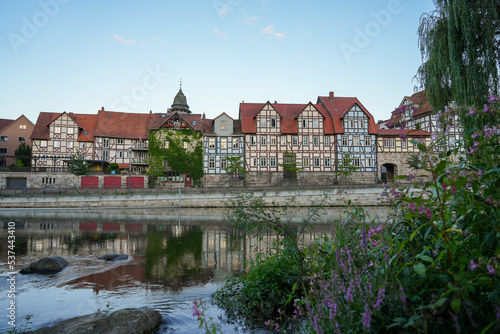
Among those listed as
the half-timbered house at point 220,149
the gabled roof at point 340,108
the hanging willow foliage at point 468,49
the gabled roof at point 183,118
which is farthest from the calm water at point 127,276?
the gabled roof at point 340,108

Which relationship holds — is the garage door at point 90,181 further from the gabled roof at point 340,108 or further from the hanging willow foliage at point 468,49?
the hanging willow foliage at point 468,49

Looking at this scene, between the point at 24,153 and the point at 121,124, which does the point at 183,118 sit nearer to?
the point at 121,124

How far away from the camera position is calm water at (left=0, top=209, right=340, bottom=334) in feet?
18.2

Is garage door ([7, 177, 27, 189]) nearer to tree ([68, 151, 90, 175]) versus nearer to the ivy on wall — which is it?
tree ([68, 151, 90, 175])

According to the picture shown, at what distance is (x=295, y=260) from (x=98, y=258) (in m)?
6.80

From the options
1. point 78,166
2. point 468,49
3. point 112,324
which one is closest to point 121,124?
point 78,166

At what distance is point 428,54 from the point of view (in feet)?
35.0

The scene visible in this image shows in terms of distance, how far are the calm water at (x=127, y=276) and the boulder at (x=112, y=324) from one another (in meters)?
0.36

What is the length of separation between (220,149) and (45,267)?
3433 cm

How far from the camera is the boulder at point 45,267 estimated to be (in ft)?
26.5

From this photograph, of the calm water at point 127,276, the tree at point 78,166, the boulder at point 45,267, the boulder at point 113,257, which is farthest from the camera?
the tree at point 78,166

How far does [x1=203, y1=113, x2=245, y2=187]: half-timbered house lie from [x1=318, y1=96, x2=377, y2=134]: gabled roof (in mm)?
12222

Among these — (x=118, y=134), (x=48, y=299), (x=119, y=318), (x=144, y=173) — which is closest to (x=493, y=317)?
(x=119, y=318)

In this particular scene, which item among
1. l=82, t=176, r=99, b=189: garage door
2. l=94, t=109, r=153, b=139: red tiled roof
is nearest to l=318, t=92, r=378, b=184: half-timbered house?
l=94, t=109, r=153, b=139: red tiled roof
